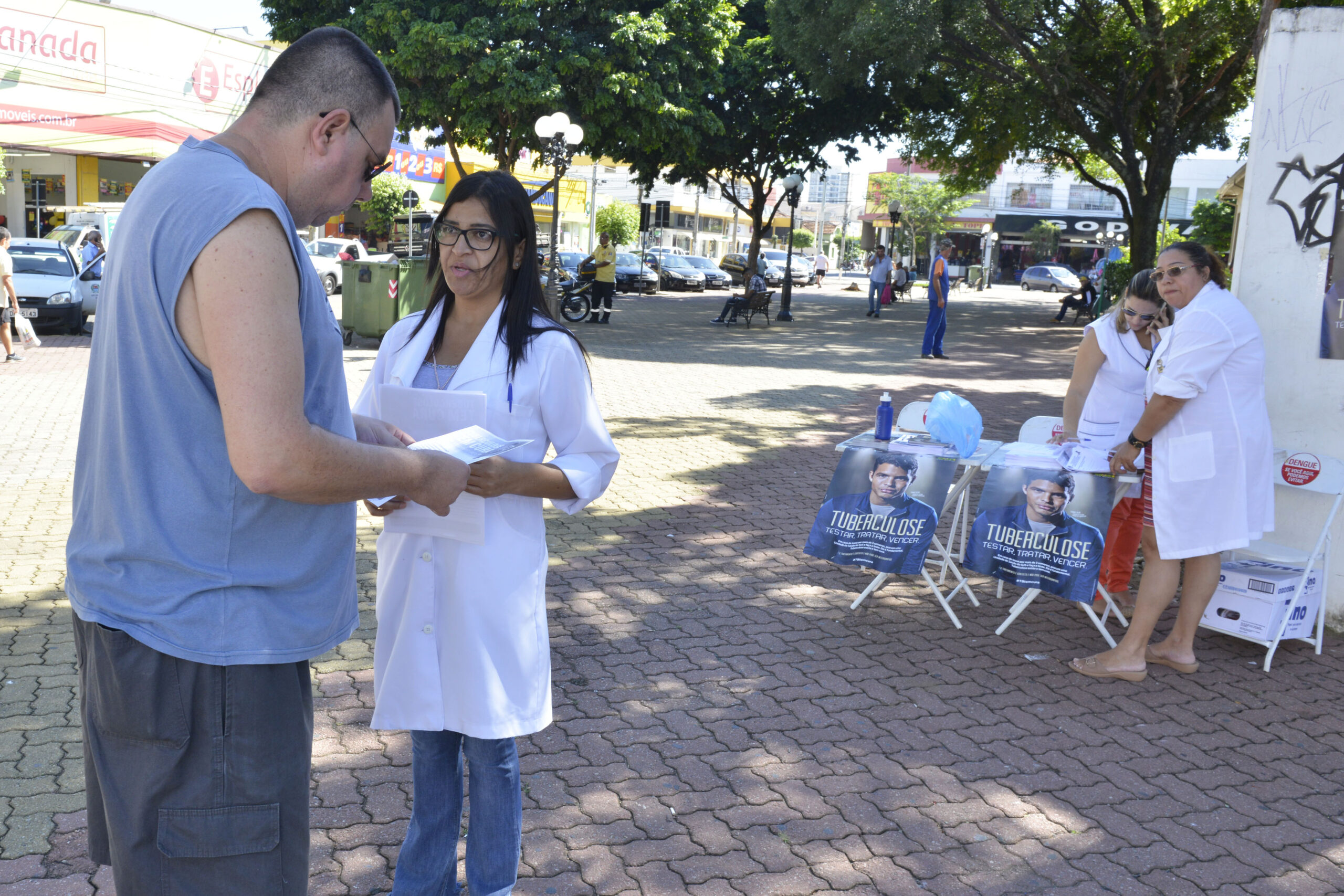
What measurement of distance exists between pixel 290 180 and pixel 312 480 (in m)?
0.47

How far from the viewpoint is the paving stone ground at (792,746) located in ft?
10.5

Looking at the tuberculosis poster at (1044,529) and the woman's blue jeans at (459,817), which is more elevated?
the tuberculosis poster at (1044,529)

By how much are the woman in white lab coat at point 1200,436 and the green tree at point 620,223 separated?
52.0m

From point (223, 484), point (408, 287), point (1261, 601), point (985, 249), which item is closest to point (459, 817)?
point (223, 484)

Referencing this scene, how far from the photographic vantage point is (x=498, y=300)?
2.55 m

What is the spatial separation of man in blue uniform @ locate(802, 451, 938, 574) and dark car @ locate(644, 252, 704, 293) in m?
33.5

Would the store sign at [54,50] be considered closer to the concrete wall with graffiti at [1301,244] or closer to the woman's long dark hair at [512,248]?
the concrete wall with graffiti at [1301,244]

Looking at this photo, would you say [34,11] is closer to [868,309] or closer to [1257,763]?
[868,309]

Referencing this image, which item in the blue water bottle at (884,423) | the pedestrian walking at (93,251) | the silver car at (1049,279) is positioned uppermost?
the silver car at (1049,279)

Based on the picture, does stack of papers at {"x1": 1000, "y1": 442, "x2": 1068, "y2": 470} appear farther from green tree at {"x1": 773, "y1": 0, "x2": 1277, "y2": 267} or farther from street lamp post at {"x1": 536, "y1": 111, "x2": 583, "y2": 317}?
green tree at {"x1": 773, "y1": 0, "x2": 1277, "y2": 267}

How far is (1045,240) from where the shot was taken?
67.1 m

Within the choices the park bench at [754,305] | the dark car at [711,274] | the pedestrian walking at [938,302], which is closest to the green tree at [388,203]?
the dark car at [711,274]

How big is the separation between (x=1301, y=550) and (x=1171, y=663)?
42.4 inches

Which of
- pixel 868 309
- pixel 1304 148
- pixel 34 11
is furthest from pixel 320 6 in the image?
pixel 1304 148
